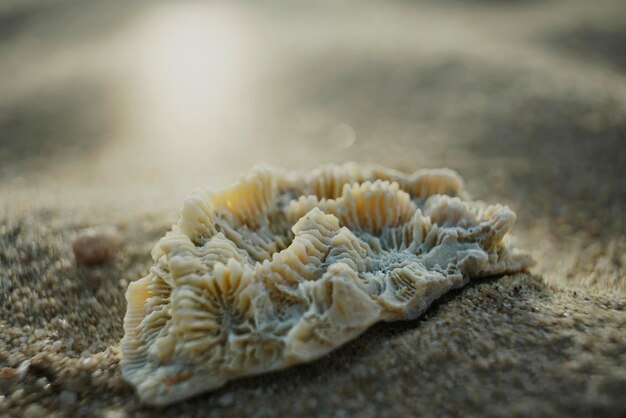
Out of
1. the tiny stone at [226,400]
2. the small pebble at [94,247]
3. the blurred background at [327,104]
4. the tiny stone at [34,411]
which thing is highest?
the blurred background at [327,104]

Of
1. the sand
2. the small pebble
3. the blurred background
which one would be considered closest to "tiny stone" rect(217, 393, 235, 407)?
the sand

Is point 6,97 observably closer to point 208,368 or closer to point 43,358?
point 43,358

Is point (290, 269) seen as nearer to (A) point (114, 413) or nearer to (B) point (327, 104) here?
(A) point (114, 413)

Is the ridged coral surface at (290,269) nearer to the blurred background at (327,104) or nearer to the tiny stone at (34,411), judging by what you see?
the tiny stone at (34,411)

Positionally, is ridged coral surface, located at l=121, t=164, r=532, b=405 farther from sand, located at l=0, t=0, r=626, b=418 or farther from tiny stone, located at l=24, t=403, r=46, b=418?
tiny stone, located at l=24, t=403, r=46, b=418

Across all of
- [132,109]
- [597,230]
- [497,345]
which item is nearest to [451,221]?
[497,345]

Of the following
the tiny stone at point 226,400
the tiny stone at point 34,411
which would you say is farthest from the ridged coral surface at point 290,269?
the tiny stone at point 34,411

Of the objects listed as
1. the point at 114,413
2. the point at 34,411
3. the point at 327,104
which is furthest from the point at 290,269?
the point at 327,104
